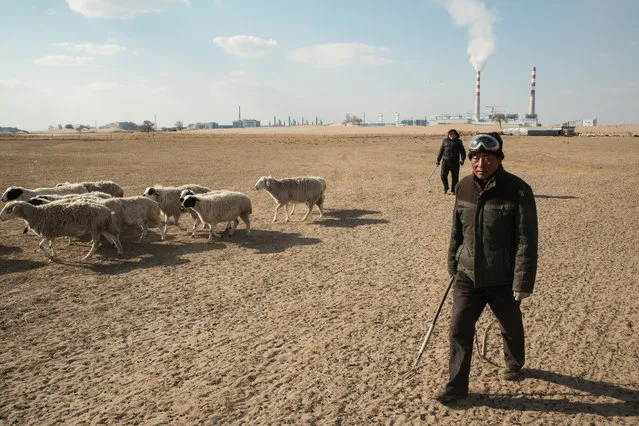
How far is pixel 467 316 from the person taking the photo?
3.90 metres

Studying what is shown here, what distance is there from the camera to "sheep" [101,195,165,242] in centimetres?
969

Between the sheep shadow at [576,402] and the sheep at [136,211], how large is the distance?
852 cm

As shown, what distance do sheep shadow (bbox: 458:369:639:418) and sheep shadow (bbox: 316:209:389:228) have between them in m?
7.49

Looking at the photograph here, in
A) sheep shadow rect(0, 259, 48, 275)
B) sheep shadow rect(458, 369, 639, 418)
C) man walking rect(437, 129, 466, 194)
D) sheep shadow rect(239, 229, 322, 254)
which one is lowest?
sheep shadow rect(458, 369, 639, 418)

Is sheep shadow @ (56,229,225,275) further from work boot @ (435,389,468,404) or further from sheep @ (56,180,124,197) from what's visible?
work boot @ (435,389,468,404)

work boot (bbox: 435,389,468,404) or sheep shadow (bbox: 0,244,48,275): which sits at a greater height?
sheep shadow (bbox: 0,244,48,275)

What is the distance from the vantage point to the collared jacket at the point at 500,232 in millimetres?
3549

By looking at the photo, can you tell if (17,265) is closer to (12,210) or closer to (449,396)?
(12,210)

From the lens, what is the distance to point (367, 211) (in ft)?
44.0

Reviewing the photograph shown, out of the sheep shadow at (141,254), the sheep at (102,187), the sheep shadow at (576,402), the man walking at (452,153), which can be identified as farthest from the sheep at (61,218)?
the man walking at (452,153)

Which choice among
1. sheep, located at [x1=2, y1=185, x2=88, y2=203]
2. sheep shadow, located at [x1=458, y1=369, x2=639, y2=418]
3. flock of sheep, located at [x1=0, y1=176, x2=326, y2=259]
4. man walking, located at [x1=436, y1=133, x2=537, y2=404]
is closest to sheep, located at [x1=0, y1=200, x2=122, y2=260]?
flock of sheep, located at [x1=0, y1=176, x2=326, y2=259]

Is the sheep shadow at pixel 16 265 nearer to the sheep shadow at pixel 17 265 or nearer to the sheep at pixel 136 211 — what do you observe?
the sheep shadow at pixel 17 265

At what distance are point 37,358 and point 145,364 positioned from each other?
1.39 m

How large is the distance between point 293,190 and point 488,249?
29.6ft
